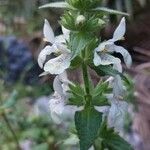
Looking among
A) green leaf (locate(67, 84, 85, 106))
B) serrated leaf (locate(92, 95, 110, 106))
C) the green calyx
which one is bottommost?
serrated leaf (locate(92, 95, 110, 106))

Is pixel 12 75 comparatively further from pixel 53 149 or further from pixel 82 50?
pixel 82 50

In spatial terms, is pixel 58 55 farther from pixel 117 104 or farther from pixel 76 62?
pixel 117 104

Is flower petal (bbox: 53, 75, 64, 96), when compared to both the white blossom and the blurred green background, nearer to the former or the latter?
the white blossom

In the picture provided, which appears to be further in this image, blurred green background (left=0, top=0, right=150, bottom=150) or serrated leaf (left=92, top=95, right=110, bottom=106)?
blurred green background (left=0, top=0, right=150, bottom=150)

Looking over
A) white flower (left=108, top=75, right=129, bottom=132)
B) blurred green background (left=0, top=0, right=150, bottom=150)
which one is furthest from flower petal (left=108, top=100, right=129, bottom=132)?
blurred green background (left=0, top=0, right=150, bottom=150)

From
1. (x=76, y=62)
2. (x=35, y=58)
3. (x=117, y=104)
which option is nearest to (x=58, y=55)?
(x=76, y=62)

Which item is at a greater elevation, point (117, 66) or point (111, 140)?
point (117, 66)

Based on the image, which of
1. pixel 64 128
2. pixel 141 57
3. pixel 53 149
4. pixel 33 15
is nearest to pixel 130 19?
pixel 141 57
